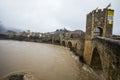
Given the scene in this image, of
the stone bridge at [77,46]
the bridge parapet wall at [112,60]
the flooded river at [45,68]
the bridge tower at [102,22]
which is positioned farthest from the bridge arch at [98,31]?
the bridge parapet wall at [112,60]

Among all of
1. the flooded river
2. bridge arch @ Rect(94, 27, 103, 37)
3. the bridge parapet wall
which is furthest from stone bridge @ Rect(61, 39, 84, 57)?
the bridge parapet wall

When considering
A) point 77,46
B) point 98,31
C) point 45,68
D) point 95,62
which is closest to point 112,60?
point 95,62

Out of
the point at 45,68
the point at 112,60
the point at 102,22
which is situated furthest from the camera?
the point at 102,22

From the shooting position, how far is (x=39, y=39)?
4581 centimetres

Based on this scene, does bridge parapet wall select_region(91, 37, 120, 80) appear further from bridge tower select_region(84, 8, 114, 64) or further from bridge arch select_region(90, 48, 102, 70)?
bridge tower select_region(84, 8, 114, 64)

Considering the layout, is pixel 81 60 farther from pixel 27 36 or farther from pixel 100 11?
pixel 27 36

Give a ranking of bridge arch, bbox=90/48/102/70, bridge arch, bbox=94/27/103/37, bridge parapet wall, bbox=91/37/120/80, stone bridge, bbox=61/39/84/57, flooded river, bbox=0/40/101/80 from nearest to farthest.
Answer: bridge parapet wall, bbox=91/37/120/80, flooded river, bbox=0/40/101/80, bridge arch, bbox=90/48/102/70, bridge arch, bbox=94/27/103/37, stone bridge, bbox=61/39/84/57

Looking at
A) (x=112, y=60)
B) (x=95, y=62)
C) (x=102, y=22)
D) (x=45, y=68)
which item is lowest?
(x=45, y=68)

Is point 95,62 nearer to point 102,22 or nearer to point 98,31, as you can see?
point 98,31

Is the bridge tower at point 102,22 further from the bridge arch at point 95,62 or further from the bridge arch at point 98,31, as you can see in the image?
the bridge arch at point 95,62

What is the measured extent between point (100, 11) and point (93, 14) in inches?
33.4

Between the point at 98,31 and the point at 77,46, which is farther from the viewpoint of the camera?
the point at 77,46

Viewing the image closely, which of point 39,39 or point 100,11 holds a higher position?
point 100,11

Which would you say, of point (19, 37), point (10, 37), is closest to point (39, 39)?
point (19, 37)
